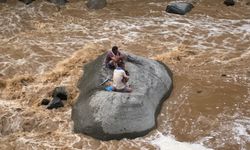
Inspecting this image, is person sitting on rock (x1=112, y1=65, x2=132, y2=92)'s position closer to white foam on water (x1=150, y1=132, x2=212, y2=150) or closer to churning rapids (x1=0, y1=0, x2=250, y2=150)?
churning rapids (x1=0, y1=0, x2=250, y2=150)

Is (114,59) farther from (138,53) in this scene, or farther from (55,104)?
(138,53)

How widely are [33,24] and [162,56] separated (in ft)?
17.9

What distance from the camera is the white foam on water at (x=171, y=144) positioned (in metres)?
8.39

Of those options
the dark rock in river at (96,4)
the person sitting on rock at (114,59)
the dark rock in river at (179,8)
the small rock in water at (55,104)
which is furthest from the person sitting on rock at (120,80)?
the dark rock in river at (96,4)

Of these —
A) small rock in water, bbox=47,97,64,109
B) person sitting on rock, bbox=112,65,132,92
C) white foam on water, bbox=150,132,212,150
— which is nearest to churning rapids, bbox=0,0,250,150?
white foam on water, bbox=150,132,212,150

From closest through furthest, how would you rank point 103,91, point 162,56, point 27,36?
point 103,91, point 162,56, point 27,36

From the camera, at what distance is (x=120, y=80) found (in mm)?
9086

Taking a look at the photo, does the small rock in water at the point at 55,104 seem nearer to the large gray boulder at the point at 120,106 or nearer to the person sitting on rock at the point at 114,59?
the large gray boulder at the point at 120,106

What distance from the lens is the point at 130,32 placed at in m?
14.8

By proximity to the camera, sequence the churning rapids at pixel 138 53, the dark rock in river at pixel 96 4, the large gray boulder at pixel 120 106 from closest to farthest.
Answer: the large gray boulder at pixel 120 106, the churning rapids at pixel 138 53, the dark rock in river at pixel 96 4

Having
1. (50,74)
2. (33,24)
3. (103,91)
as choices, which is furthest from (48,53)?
(103,91)

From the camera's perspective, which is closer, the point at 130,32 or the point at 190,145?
the point at 190,145

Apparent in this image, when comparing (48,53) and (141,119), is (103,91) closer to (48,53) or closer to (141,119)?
(141,119)

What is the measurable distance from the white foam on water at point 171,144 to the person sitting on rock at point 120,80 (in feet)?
4.01
